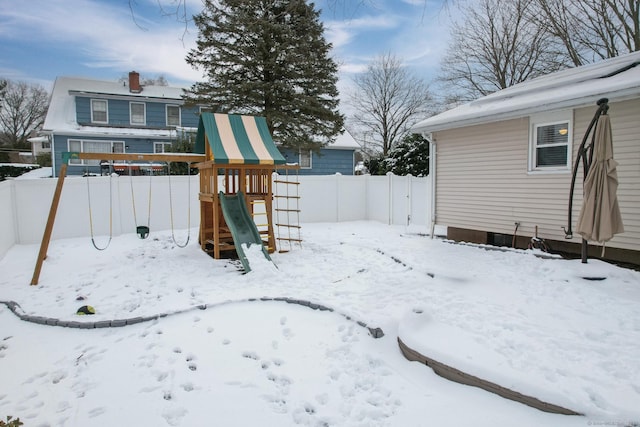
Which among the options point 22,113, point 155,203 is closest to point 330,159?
point 155,203

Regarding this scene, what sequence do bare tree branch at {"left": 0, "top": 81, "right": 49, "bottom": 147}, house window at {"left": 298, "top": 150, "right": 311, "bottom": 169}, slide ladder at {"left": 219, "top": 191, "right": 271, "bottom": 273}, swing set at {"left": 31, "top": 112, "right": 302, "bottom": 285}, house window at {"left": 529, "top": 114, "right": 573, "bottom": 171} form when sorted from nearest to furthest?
slide ladder at {"left": 219, "top": 191, "right": 271, "bottom": 273}
house window at {"left": 529, "top": 114, "right": 573, "bottom": 171}
swing set at {"left": 31, "top": 112, "right": 302, "bottom": 285}
house window at {"left": 298, "top": 150, "right": 311, "bottom": 169}
bare tree branch at {"left": 0, "top": 81, "right": 49, "bottom": 147}

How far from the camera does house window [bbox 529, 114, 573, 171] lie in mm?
7273

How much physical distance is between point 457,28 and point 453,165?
13606 millimetres

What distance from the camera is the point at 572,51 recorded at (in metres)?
16.0

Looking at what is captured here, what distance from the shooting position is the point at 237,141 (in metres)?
8.08

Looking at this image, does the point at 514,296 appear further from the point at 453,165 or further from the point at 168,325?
the point at 453,165

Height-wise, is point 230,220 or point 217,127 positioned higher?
point 217,127

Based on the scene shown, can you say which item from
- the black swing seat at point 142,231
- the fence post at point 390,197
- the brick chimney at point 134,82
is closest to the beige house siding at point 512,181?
the fence post at point 390,197

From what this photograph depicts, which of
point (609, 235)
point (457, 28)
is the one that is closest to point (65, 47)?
point (609, 235)

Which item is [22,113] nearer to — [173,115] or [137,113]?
[137,113]

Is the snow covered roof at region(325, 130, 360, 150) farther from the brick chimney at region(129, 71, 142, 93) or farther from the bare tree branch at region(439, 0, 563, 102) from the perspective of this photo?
the brick chimney at region(129, 71, 142, 93)

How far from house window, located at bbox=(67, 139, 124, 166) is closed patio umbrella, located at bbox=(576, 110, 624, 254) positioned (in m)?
17.2

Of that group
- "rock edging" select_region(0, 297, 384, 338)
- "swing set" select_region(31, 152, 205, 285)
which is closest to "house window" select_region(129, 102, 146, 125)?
"swing set" select_region(31, 152, 205, 285)

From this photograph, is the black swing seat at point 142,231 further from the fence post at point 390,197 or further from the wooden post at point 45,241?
the fence post at point 390,197
